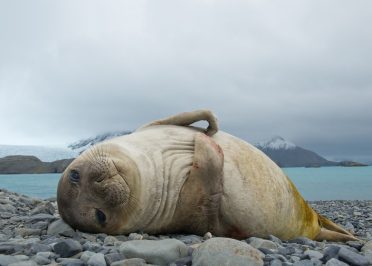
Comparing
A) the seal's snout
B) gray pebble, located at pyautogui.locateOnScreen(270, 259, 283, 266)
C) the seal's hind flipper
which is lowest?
the seal's hind flipper

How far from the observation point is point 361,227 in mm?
8500

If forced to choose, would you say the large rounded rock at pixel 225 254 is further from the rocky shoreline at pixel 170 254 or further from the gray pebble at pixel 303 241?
the gray pebble at pixel 303 241

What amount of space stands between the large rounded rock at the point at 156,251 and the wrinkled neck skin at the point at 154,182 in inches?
39.6

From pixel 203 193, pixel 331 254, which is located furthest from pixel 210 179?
pixel 331 254

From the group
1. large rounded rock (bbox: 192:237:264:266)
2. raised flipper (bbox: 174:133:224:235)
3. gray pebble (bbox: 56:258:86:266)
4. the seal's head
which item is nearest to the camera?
large rounded rock (bbox: 192:237:264:266)

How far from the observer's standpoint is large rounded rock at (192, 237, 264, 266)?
2.65 metres

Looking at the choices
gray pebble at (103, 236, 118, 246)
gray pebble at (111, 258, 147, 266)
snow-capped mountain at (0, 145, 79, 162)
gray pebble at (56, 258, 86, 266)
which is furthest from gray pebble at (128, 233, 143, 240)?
snow-capped mountain at (0, 145, 79, 162)

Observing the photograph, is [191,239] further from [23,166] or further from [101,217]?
[23,166]

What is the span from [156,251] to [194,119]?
7.32 ft

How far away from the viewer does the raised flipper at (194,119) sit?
491 centimetres

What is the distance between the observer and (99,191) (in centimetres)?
390

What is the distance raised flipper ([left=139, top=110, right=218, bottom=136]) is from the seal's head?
102cm

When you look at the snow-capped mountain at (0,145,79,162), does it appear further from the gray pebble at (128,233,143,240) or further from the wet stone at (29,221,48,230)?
the gray pebble at (128,233,143,240)

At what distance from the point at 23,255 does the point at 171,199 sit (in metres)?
1.47
